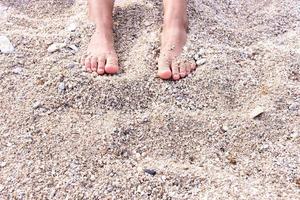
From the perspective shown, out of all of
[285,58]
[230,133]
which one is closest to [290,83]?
[285,58]

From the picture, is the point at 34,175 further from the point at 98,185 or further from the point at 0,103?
the point at 0,103

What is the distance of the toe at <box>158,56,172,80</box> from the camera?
1733mm

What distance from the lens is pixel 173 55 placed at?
182cm

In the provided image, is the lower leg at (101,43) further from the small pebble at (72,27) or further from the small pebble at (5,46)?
the small pebble at (5,46)

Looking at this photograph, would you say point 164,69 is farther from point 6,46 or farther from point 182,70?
point 6,46

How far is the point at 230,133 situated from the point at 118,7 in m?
0.79

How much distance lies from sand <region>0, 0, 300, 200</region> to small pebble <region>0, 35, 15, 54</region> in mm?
18

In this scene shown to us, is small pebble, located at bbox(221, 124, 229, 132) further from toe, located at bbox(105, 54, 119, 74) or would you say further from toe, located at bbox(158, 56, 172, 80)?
toe, located at bbox(105, 54, 119, 74)

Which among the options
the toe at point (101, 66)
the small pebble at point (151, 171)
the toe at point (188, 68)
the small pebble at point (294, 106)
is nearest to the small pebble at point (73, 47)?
the toe at point (101, 66)

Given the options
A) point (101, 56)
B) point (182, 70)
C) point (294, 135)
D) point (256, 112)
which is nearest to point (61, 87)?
point (101, 56)

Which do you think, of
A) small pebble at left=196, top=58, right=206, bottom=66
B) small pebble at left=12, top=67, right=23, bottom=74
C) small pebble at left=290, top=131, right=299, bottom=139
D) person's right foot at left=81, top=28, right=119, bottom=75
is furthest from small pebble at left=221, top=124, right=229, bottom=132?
small pebble at left=12, top=67, right=23, bottom=74

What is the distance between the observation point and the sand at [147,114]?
1402mm

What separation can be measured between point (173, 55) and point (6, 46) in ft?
2.00

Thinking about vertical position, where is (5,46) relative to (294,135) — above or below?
above
